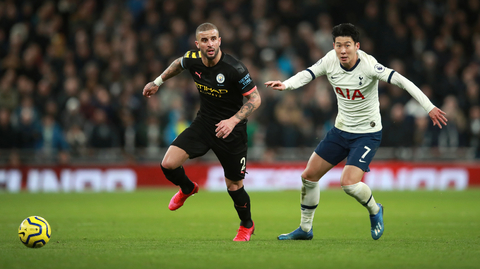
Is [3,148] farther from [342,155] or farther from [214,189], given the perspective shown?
[342,155]

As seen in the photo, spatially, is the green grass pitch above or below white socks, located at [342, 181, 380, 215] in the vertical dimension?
below

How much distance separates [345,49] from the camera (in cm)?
737

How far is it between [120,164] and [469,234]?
11371 millimetres

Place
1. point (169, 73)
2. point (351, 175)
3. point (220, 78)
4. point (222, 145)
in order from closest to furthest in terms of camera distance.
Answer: point (351, 175) → point (220, 78) → point (222, 145) → point (169, 73)

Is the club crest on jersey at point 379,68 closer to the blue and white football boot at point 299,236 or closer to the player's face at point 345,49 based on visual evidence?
the player's face at point 345,49

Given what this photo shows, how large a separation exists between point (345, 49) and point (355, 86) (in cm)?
48

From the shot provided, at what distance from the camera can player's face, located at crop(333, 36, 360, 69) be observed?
7379 millimetres

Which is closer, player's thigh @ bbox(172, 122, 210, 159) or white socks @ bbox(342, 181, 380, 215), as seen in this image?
white socks @ bbox(342, 181, 380, 215)

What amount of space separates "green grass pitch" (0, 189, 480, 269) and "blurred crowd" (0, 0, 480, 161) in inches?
93.4

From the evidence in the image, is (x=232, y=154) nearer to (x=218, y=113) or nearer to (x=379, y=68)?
(x=218, y=113)

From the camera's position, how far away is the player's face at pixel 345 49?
7.38 metres

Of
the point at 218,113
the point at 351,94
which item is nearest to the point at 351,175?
the point at 351,94

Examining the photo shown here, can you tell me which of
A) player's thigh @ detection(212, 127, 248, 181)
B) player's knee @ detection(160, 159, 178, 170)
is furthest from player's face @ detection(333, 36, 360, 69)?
player's knee @ detection(160, 159, 178, 170)

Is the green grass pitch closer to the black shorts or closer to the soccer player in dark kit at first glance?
the soccer player in dark kit
